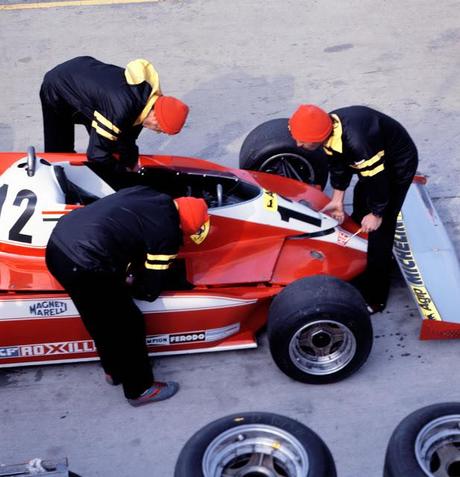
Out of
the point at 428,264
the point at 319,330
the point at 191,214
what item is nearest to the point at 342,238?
the point at 428,264

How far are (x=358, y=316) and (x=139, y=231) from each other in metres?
1.46

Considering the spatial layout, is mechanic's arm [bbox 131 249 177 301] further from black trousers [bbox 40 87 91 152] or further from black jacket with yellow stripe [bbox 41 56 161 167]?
black trousers [bbox 40 87 91 152]

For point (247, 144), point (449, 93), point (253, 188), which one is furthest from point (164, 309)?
point (449, 93)

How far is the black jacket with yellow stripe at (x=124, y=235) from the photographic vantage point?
5508 mm

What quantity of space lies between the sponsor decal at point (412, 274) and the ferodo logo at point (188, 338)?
1469 millimetres

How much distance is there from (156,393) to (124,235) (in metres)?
1.12

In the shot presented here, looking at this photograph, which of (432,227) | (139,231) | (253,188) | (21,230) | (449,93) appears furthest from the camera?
(449,93)

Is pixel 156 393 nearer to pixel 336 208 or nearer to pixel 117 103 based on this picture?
pixel 336 208

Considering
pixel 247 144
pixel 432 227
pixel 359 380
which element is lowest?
pixel 359 380

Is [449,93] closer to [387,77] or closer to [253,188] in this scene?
[387,77]

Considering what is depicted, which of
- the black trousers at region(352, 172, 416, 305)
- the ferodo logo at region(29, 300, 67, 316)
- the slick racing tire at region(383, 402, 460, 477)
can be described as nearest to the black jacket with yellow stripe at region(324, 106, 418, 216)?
the black trousers at region(352, 172, 416, 305)

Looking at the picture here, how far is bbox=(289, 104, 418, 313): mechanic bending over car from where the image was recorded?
5.97 meters

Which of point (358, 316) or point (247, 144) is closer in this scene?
point (358, 316)

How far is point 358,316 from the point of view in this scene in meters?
5.85
